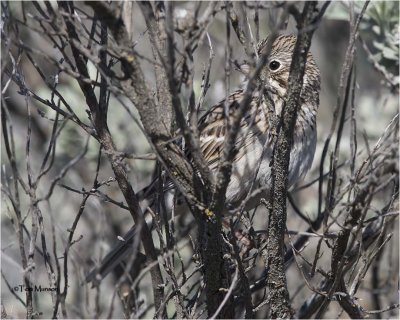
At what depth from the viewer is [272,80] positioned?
443cm

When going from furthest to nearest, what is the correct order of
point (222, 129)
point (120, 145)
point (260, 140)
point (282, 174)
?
point (120, 145) → point (222, 129) → point (260, 140) → point (282, 174)

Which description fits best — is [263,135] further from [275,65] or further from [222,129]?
[275,65]

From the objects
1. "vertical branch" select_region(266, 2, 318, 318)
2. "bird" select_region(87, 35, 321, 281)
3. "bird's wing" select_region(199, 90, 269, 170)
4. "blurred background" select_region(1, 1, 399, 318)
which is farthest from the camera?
"blurred background" select_region(1, 1, 399, 318)

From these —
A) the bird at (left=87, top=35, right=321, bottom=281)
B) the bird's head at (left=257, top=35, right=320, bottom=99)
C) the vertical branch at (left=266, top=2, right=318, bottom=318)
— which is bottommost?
the vertical branch at (left=266, top=2, right=318, bottom=318)

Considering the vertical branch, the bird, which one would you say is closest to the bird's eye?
the bird

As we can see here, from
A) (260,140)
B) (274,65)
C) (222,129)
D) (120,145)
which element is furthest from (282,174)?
(120,145)

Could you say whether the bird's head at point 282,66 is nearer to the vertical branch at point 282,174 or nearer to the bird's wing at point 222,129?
the bird's wing at point 222,129

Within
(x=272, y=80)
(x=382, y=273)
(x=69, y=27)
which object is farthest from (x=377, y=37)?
(x=69, y=27)

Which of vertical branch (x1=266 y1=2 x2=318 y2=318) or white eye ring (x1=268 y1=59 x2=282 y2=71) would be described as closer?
vertical branch (x1=266 y1=2 x2=318 y2=318)

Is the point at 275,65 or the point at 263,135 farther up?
the point at 275,65

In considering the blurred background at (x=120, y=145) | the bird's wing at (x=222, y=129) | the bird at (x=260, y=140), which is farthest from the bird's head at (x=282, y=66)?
the blurred background at (x=120, y=145)

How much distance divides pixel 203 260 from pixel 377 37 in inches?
105

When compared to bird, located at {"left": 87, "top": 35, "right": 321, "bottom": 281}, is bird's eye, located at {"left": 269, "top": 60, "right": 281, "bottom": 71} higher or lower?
higher

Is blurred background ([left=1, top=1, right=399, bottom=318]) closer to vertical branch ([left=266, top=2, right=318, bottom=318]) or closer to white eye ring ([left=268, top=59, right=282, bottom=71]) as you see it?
white eye ring ([left=268, top=59, right=282, bottom=71])
